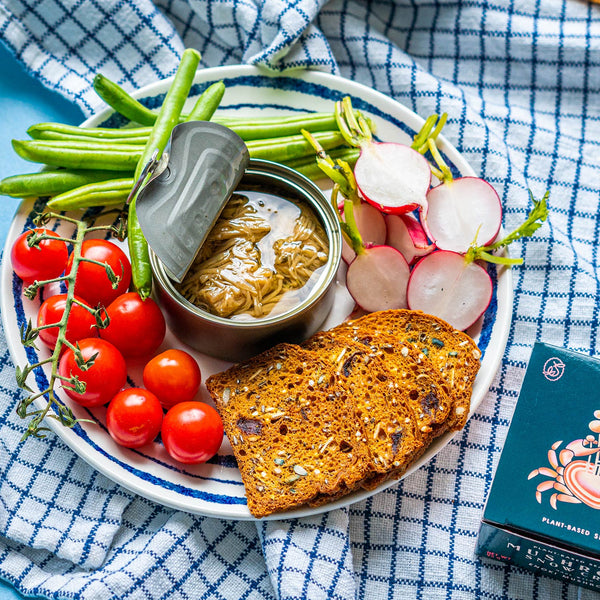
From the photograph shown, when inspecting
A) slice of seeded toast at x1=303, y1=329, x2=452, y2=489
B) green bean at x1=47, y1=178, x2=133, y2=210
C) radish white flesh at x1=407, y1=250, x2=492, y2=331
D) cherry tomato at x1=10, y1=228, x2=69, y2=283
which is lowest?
slice of seeded toast at x1=303, y1=329, x2=452, y2=489

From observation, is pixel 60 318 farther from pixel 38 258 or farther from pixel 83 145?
pixel 83 145

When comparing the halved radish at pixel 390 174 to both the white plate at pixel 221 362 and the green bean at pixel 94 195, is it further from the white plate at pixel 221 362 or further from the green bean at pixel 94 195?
the green bean at pixel 94 195

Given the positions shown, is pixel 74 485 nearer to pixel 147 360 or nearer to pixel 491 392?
pixel 147 360

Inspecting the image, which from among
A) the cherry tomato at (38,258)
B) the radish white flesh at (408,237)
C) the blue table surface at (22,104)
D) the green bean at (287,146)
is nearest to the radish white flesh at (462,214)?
the radish white flesh at (408,237)

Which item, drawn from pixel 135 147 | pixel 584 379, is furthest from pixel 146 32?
pixel 584 379

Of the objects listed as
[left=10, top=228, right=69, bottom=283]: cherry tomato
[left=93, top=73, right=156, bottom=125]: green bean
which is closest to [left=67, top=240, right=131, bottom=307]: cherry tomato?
[left=10, top=228, right=69, bottom=283]: cherry tomato

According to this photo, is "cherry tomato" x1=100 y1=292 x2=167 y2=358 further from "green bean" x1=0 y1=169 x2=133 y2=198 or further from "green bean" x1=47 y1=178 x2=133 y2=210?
"green bean" x1=0 y1=169 x2=133 y2=198
